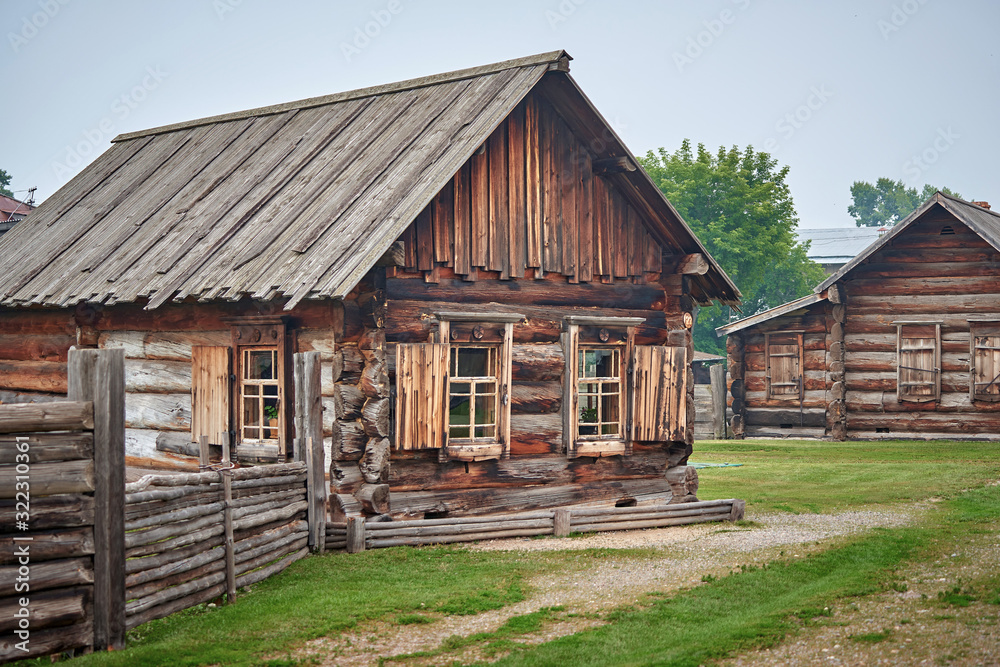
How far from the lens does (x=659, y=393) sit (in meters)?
16.1

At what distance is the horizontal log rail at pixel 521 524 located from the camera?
42.7ft

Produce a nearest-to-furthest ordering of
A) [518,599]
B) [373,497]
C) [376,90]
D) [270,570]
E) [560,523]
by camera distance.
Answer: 1. [518,599]
2. [270,570]
3. [373,497]
4. [560,523]
5. [376,90]

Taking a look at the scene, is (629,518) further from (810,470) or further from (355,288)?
(810,470)

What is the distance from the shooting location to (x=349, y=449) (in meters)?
13.3

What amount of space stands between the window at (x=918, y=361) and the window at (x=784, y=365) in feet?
8.84

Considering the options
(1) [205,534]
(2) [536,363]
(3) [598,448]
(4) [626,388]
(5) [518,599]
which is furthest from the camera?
(4) [626,388]

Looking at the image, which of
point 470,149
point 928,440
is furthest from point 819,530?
point 928,440

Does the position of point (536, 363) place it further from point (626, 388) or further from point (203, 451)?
point (203, 451)

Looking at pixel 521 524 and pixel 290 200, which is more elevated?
pixel 290 200

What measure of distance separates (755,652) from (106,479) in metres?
5.18

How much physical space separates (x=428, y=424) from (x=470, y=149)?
142 inches

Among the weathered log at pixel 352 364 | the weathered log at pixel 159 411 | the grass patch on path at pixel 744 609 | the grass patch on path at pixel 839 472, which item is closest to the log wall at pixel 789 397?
the grass patch on path at pixel 839 472

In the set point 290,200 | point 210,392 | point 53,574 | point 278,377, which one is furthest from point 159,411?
point 53,574

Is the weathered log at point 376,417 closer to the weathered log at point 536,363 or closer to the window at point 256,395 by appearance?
the window at point 256,395
